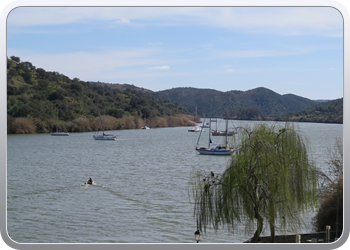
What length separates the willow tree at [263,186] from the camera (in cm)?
966

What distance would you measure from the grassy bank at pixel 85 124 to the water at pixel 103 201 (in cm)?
2375

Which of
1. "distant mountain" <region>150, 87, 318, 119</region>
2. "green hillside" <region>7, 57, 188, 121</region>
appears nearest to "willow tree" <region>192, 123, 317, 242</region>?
"distant mountain" <region>150, 87, 318, 119</region>

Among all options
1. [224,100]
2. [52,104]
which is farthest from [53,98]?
[224,100]

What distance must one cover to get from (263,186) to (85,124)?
213 feet

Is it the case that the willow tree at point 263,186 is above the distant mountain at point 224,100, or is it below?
below

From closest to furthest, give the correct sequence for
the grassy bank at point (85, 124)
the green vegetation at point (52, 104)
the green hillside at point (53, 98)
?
the grassy bank at point (85, 124) → the green vegetation at point (52, 104) → the green hillside at point (53, 98)

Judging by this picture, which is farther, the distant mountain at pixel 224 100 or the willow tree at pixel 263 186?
the distant mountain at pixel 224 100

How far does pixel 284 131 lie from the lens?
10852 millimetres

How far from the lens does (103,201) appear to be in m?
19.1

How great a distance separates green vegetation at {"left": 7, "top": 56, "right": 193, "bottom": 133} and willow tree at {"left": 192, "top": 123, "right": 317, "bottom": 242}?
173ft

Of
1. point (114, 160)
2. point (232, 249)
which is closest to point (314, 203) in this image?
point (232, 249)

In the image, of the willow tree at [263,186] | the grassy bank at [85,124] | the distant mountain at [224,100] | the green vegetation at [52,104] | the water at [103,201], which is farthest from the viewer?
the green vegetation at [52,104]

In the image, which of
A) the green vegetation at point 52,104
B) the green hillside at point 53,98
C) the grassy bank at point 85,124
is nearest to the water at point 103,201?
the grassy bank at point 85,124

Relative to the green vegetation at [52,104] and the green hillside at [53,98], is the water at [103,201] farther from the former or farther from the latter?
the green hillside at [53,98]
